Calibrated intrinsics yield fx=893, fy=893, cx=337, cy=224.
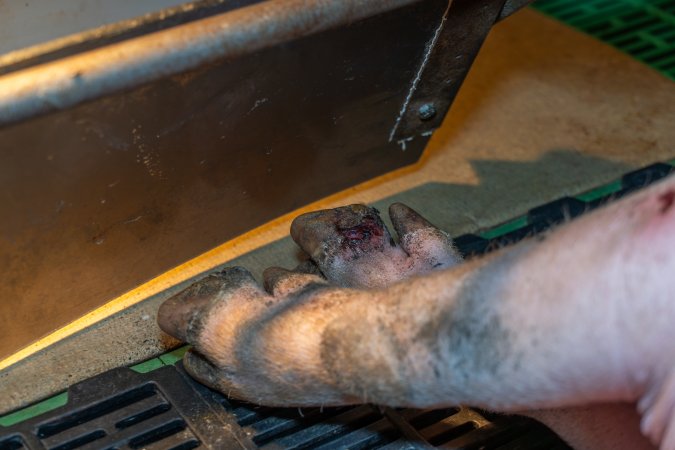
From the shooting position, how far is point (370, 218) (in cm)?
167

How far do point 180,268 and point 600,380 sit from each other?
1002 millimetres

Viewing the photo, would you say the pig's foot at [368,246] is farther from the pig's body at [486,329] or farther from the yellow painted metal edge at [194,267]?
the yellow painted metal edge at [194,267]

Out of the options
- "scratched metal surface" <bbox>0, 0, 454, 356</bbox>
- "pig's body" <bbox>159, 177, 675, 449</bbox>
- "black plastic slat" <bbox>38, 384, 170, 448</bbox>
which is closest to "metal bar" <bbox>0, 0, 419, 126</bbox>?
"scratched metal surface" <bbox>0, 0, 454, 356</bbox>

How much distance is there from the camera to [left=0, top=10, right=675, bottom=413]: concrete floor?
5.41 ft

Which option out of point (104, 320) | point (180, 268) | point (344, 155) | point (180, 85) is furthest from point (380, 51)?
point (104, 320)

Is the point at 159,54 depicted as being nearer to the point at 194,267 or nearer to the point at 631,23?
the point at 194,267

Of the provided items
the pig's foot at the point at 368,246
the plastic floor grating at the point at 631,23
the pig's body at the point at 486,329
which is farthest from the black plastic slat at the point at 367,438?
the plastic floor grating at the point at 631,23

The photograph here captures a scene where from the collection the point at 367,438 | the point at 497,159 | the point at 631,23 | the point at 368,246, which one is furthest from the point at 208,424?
the point at 631,23

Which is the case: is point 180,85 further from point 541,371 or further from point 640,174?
point 640,174

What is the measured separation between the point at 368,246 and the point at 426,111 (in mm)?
440

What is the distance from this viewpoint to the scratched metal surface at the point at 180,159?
144cm

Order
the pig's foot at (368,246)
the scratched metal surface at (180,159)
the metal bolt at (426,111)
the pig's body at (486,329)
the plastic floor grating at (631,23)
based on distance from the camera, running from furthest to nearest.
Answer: the plastic floor grating at (631,23) < the metal bolt at (426,111) < the pig's foot at (368,246) < the scratched metal surface at (180,159) < the pig's body at (486,329)

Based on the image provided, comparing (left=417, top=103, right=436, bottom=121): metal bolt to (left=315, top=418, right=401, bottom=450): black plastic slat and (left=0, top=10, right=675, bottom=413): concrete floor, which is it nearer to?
(left=0, top=10, right=675, bottom=413): concrete floor

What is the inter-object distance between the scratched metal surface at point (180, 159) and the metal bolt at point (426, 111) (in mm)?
66
